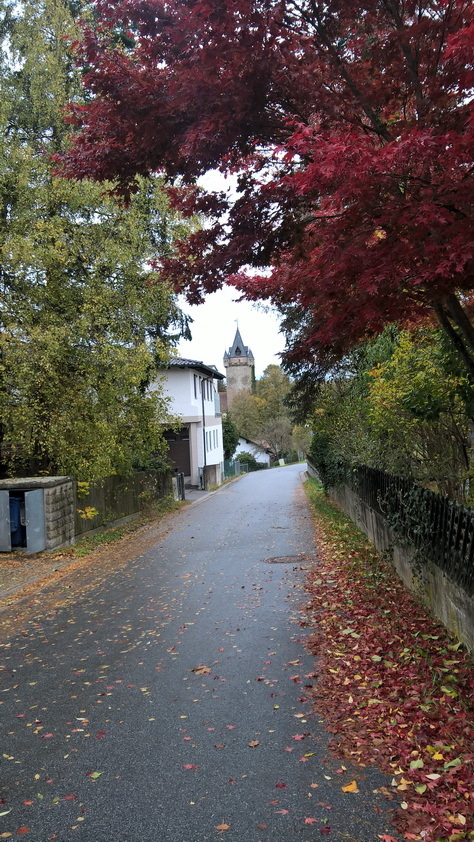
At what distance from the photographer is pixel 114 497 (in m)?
17.5

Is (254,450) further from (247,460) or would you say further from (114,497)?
(114,497)

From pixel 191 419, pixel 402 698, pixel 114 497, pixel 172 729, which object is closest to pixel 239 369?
pixel 191 419

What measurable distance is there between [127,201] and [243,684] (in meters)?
4.66

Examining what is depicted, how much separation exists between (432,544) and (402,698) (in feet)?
6.47

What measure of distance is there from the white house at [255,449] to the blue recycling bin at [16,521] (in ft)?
232

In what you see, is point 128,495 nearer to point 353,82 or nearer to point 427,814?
point 353,82

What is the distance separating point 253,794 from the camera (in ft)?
10.7

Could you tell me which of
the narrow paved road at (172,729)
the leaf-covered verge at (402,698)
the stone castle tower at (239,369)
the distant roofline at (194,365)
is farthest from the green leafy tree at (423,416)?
the stone castle tower at (239,369)

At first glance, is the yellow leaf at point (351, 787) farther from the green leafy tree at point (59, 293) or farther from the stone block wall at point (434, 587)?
the green leafy tree at point (59, 293)

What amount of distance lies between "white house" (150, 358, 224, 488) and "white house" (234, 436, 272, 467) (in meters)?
42.8

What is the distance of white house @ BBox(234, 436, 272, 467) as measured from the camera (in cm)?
8422

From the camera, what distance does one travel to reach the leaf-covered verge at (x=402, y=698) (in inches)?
123

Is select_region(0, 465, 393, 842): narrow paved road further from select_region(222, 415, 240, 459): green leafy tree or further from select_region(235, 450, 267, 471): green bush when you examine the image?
select_region(235, 450, 267, 471): green bush

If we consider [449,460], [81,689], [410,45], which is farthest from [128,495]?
[410,45]
